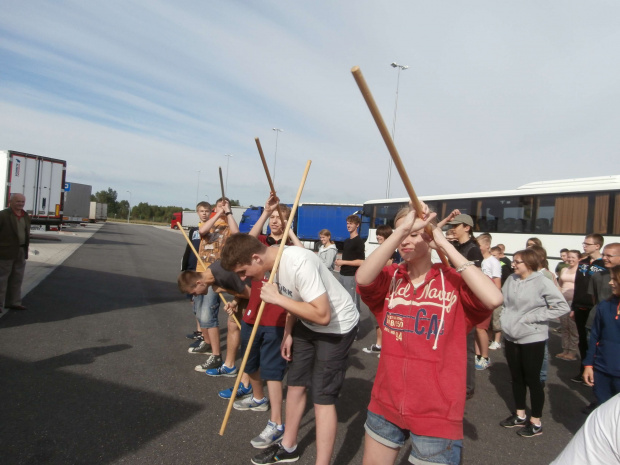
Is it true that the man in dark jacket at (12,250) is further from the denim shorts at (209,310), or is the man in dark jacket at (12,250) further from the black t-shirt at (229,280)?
the black t-shirt at (229,280)

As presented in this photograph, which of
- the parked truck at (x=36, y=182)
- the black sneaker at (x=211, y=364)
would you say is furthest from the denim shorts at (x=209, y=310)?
the parked truck at (x=36, y=182)

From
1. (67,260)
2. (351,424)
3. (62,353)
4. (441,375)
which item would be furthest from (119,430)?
(67,260)

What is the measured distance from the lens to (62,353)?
205 inches

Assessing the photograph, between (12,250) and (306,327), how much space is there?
6.16m

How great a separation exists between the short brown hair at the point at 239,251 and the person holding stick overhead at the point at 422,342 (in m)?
0.86

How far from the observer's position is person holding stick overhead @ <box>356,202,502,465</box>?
1963mm

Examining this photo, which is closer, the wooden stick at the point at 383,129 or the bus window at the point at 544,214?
the wooden stick at the point at 383,129

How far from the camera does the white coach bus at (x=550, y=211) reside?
11672 millimetres

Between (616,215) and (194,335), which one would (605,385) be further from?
(616,215)

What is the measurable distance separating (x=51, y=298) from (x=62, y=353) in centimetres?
360

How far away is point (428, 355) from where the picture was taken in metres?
2.05

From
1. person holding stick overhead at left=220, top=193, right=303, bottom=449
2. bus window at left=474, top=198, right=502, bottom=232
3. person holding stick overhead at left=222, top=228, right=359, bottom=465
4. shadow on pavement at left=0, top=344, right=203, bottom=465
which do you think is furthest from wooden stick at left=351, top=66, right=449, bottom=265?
bus window at left=474, top=198, right=502, bottom=232

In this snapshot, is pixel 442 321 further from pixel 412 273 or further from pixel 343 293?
pixel 343 293

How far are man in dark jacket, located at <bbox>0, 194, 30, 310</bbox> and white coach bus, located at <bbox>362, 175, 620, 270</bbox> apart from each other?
12600 mm
